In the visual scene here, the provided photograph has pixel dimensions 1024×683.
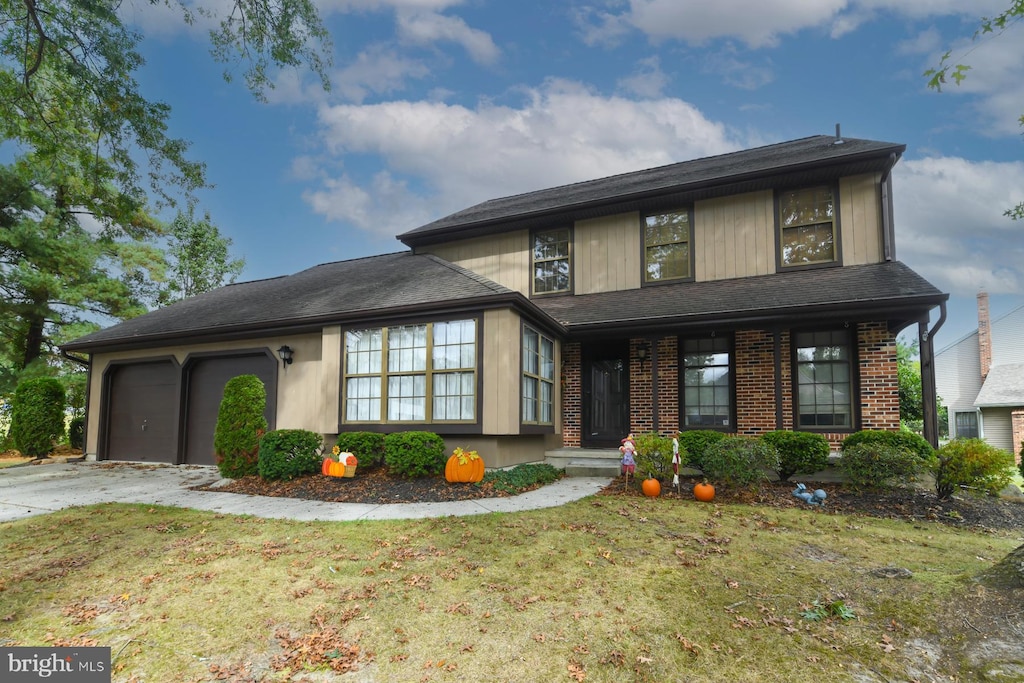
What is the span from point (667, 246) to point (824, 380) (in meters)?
4.01

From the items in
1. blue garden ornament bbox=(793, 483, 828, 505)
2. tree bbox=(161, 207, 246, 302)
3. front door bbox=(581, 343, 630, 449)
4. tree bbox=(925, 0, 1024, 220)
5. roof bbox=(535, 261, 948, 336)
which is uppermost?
tree bbox=(161, 207, 246, 302)

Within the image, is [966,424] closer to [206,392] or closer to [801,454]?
[801,454]

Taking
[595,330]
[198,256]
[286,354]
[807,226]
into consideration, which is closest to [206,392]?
[286,354]

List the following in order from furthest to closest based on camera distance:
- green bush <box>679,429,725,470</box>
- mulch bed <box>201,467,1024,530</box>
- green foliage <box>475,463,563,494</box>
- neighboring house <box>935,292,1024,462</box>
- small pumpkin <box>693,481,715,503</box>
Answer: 1. neighboring house <box>935,292,1024,462</box>
2. green bush <box>679,429,725,470</box>
3. green foliage <box>475,463,563,494</box>
4. small pumpkin <box>693,481,715,503</box>
5. mulch bed <box>201,467,1024,530</box>

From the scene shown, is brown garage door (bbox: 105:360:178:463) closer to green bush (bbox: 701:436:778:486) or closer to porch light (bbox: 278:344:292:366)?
porch light (bbox: 278:344:292:366)

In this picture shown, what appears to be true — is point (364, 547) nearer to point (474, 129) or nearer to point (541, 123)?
point (541, 123)

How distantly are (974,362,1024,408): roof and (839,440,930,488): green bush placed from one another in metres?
14.6

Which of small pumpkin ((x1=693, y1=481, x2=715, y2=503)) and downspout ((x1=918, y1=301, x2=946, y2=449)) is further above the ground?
downspout ((x1=918, y1=301, x2=946, y2=449))

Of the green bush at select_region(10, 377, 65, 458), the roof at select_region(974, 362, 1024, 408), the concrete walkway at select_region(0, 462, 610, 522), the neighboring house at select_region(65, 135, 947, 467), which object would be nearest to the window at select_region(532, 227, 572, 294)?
the neighboring house at select_region(65, 135, 947, 467)

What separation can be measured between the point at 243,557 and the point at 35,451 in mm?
12545

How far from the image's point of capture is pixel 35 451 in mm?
13156

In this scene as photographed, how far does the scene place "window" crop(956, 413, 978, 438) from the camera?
1958cm

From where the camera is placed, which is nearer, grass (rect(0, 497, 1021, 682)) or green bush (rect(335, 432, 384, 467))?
grass (rect(0, 497, 1021, 682))

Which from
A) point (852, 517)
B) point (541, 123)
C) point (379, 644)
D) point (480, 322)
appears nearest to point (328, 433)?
point (480, 322)
